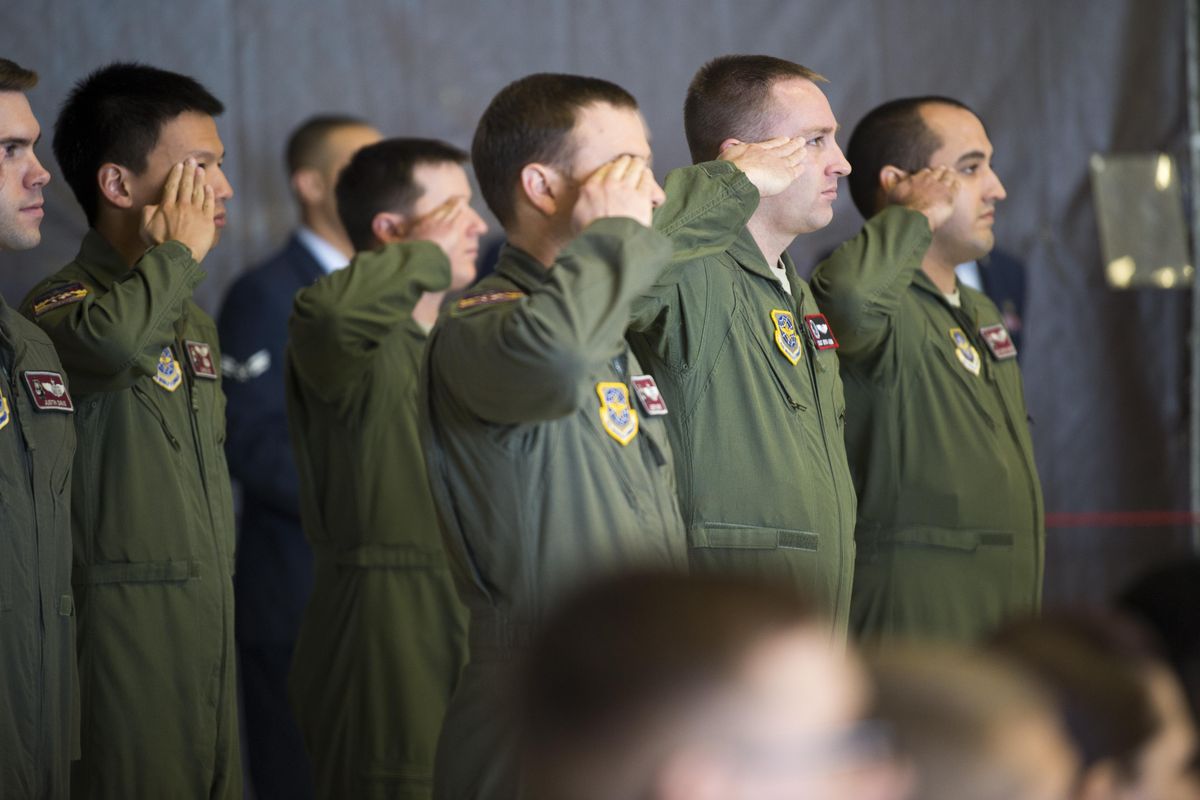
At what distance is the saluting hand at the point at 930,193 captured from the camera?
375cm

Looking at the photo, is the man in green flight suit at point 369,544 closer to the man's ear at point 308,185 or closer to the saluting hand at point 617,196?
the man's ear at point 308,185

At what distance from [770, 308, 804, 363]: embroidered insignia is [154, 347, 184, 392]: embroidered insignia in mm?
1180

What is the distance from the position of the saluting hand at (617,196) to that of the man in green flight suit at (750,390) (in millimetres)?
233

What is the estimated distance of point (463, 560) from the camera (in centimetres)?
233

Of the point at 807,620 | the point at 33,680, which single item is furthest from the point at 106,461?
the point at 807,620

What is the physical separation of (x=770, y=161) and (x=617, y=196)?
0.59 metres

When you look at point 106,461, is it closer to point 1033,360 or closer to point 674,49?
point 674,49

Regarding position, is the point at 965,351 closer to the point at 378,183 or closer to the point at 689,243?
the point at 689,243

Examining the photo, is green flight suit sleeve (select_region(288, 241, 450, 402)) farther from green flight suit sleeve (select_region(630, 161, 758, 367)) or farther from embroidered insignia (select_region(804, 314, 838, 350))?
embroidered insignia (select_region(804, 314, 838, 350))

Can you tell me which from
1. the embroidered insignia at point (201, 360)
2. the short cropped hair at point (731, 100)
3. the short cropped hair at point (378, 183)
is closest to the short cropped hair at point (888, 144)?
the short cropped hair at point (731, 100)

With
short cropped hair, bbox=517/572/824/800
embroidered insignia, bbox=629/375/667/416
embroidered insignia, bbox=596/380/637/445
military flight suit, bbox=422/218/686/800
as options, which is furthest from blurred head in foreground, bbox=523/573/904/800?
embroidered insignia, bbox=629/375/667/416

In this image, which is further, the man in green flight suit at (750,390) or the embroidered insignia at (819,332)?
the embroidered insignia at (819,332)

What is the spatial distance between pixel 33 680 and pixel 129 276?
802 millimetres

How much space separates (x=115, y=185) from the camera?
10.7ft
